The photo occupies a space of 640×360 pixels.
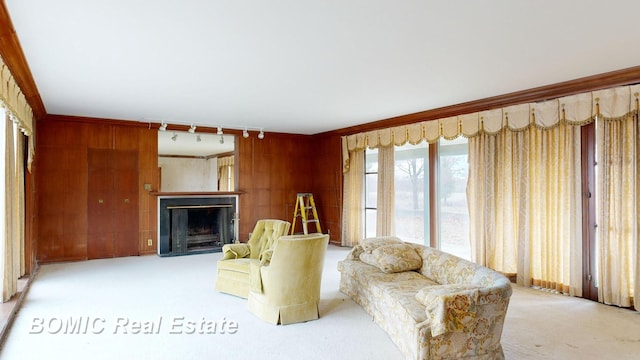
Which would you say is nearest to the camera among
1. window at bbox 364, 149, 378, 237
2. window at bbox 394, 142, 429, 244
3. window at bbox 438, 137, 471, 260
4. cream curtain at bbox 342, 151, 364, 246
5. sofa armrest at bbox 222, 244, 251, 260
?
sofa armrest at bbox 222, 244, 251, 260

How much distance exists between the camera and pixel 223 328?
11.1ft

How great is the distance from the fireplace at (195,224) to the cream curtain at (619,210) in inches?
237

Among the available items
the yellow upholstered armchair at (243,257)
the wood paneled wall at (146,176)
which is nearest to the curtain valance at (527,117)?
the wood paneled wall at (146,176)

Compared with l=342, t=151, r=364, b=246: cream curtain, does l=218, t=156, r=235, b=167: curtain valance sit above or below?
above

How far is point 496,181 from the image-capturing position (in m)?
5.06

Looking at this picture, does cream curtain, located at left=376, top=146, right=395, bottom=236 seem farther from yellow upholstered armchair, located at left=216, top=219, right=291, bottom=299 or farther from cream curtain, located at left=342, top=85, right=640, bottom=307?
yellow upholstered armchair, located at left=216, top=219, right=291, bottom=299

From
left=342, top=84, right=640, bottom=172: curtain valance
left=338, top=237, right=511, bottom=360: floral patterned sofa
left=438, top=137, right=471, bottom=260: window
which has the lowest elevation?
left=338, top=237, right=511, bottom=360: floral patterned sofa

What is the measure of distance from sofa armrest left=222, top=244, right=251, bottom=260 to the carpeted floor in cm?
45

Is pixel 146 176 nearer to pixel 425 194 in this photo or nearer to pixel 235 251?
pixel 235 251

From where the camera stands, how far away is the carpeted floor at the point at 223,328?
9.64 ft

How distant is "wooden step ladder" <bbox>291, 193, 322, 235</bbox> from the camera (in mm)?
7746

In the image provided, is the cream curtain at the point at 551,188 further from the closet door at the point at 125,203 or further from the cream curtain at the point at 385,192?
the closet door at the point at 125,203

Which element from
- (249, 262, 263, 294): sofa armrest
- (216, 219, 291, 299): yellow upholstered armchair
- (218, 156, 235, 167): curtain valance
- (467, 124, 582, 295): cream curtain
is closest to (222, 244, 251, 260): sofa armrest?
(216, 219, 291, 299): yellow upholstered armchair

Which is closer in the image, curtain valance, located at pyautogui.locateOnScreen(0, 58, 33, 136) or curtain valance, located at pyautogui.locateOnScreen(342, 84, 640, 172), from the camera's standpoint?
curtain valance, located at pyautogui.locateOnScreen(0, 58, 33, 136)
